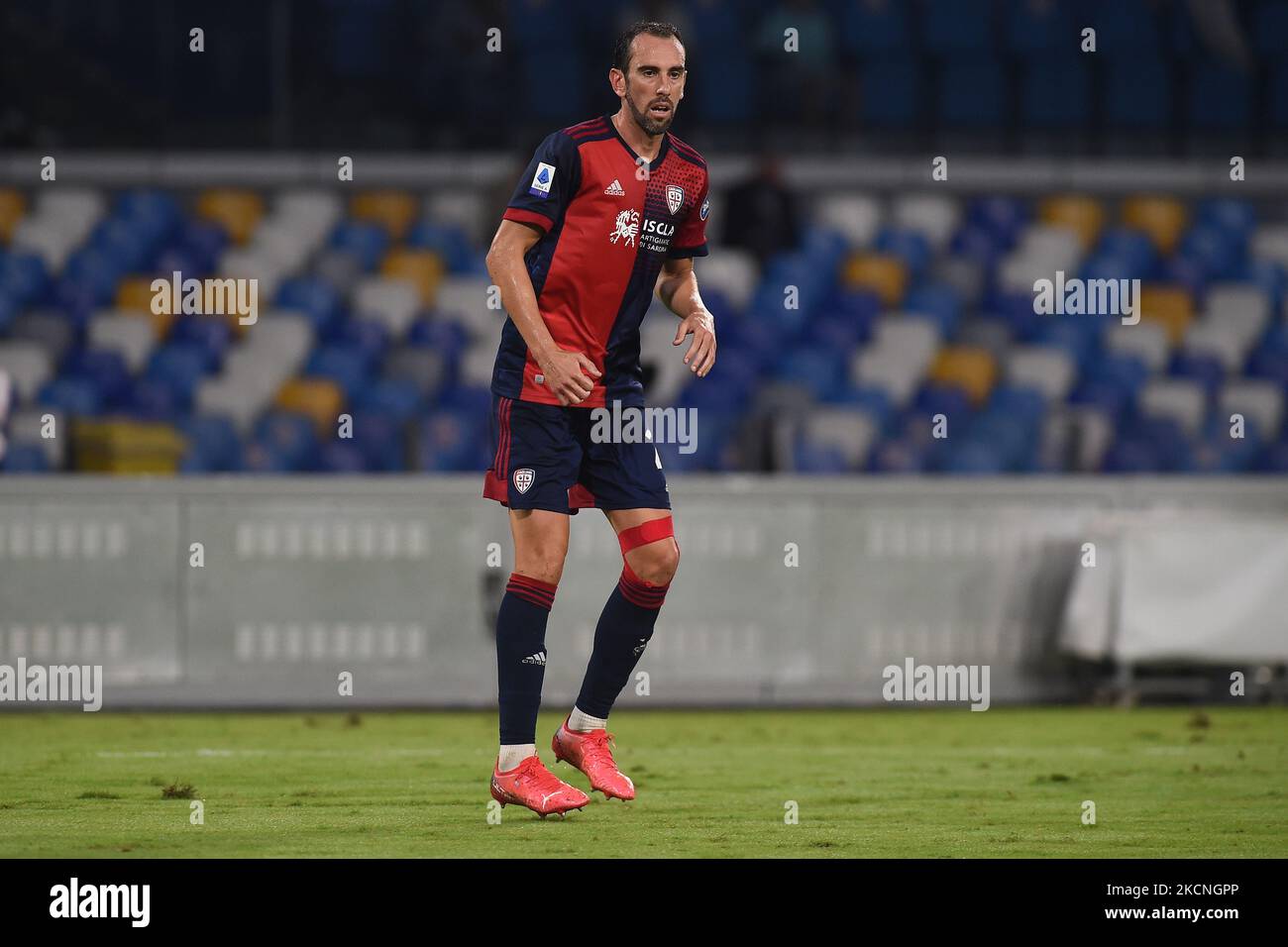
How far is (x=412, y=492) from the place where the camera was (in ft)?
33.4

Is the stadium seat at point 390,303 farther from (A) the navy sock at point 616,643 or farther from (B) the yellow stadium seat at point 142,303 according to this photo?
(A) the navy sock at point 616,643

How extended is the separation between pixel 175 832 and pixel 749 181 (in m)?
10.5

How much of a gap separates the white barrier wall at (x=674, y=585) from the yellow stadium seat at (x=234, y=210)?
6.32 m

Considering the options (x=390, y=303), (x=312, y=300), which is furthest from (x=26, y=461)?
(x=390, y=303)

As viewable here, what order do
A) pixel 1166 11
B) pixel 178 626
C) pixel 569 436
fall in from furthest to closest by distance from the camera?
pixel 1166 11, pixel 178 626, pixel 569 436

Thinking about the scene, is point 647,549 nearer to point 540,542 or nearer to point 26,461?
point 540,542

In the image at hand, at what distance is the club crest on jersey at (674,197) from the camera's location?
603cm

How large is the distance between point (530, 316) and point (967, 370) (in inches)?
385

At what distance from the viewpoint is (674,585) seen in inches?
401

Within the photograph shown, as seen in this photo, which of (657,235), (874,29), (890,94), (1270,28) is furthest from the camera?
(1270,28)

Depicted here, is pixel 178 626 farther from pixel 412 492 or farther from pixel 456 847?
pixel 456 847

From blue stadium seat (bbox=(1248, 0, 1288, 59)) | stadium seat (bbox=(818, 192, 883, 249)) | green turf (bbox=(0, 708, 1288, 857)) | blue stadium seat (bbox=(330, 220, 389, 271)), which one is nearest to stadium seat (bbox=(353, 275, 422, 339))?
blue stadium seat (bbox=(330, 220, 389, 271))

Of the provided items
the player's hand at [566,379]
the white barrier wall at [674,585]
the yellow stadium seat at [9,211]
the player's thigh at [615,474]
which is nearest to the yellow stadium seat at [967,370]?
the white barrier wall at [674,585]
